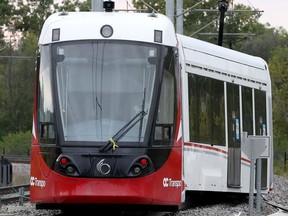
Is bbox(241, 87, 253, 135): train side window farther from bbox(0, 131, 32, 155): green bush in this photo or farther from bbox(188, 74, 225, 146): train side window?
bbox(0, 131, 32, 155): green bush

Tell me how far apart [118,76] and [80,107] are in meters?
0.77

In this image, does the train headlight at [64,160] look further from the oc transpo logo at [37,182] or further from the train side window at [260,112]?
the train side window at [260,112]

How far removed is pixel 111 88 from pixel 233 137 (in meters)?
5.48

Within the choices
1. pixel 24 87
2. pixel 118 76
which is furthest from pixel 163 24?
pixel 24 87

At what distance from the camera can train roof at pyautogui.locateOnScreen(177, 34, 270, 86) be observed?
58.2 ft

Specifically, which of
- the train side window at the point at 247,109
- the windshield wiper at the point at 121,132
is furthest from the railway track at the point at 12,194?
the windshield wiper at the point at 121,132

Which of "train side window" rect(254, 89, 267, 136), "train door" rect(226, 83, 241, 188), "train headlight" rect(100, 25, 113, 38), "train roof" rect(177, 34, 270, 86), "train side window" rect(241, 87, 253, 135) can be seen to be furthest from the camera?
"train side window" rect(254, 89, 267, 136)

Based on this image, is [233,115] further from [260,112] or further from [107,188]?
[107,188]

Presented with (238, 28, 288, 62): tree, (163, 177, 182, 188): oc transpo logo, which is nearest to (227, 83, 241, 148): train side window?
(163, 177, 182, 188): oc transpo logo

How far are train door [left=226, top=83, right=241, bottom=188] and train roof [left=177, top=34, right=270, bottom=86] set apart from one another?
436 mm

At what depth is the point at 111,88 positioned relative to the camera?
14555 millimetres

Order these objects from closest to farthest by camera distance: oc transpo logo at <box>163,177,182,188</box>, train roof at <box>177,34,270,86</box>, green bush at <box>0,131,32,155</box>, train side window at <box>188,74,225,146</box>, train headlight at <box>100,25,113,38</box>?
oc transpo logo at <box>163,177,182,188</box> < train headlight at <box>100,25,113,38</box> < train side window at <box>188,74,225,146</box> < train roof at <box>177,34,270,86</box> < green bush at <box>0,131,32,155</box>

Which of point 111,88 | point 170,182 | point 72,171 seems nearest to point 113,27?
point 111,88

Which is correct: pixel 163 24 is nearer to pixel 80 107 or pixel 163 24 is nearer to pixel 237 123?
pixel 80 107
